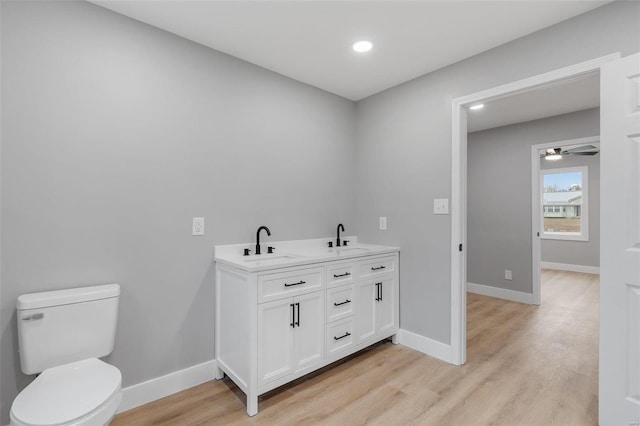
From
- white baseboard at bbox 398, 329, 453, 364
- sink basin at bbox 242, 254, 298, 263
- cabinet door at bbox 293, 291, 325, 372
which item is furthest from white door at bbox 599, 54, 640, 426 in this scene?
sink basin at bbox 242, 254, 298, 263

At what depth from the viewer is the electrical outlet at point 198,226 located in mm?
2205

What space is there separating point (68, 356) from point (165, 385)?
2.18ft

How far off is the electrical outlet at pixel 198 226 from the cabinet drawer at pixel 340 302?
1.02 m

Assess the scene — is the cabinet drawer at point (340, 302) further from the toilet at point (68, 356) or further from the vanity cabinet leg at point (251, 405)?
the toilet at point (68, 356)

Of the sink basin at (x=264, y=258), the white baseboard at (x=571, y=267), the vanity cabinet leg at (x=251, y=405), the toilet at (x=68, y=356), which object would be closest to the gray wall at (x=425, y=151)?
the sink basin at (x=264, y=258)

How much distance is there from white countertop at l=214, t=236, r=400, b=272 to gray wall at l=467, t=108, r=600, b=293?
240 cm

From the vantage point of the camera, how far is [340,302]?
2.38 m

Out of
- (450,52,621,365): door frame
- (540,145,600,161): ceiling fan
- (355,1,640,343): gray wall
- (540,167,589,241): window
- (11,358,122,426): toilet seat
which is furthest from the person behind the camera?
(540,167,589,241): window

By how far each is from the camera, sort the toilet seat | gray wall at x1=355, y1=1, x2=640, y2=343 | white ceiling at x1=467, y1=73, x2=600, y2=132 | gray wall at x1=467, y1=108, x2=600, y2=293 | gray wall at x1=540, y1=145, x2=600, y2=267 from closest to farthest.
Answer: the toilet seat, gray wall at x1=355, y1=1, x2=640, y2=343, white ceiling at x1=467, y1=73, x2=600, y2=132, gray wall at x1=467, y1=108, x2=600, y2=293, gray wall at x1=540, y1=145, x2=600, y2=267

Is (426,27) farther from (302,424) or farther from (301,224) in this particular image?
(302,424)

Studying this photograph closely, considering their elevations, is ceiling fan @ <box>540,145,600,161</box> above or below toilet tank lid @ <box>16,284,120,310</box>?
above

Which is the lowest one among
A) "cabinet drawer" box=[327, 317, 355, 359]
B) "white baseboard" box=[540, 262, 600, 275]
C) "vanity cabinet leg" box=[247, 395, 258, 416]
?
"vanity cabinet leg" box=[247, 395, 258, 416]

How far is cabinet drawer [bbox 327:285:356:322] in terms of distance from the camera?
232 cm

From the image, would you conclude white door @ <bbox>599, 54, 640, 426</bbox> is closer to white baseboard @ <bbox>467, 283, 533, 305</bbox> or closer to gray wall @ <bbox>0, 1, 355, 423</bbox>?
gray wall @ <bbox>0, 1, 355, 423</bbox>
